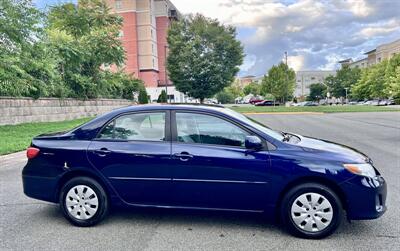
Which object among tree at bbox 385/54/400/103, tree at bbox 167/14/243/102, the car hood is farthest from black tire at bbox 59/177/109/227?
tree at bbox 385/54/400/103

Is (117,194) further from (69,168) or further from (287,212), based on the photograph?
(287,212)

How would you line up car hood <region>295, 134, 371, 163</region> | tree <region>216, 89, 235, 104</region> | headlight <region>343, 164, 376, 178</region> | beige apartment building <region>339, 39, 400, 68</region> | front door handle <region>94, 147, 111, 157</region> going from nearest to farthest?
headlight <region>343, 164, 376, 178</region> < car hood <region>295, 134, 371, 163</region> < front door handle <region>94, 147, 111, 157</region> < beige apartment building <region>339, 39, 400, 68</region> < tree <region>216, 89, 235, 104</region>

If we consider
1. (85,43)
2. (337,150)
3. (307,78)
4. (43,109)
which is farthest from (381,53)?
(337,150)

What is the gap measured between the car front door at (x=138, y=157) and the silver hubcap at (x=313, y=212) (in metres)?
1.58

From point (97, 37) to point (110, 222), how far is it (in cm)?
2197

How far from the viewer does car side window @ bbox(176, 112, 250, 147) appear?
393 centimetres

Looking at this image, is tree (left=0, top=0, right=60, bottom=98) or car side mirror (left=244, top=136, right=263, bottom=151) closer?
car side mirror (left=244, top=136, right=263, bottom=151)

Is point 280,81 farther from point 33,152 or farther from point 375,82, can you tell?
point 33,152

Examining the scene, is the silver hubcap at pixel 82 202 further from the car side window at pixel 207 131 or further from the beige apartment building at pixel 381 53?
the beige apartment building at pixel 381 53

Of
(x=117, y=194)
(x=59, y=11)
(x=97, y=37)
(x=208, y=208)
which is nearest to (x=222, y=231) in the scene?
(x=208, y=208)

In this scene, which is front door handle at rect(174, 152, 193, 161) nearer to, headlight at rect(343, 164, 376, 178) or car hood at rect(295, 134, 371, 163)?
car hood at rect(295, 134, 371, 163)

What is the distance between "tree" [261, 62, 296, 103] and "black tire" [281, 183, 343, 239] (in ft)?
176

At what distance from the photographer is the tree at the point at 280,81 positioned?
5588 centimetres

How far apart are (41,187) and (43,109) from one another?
15.3m
